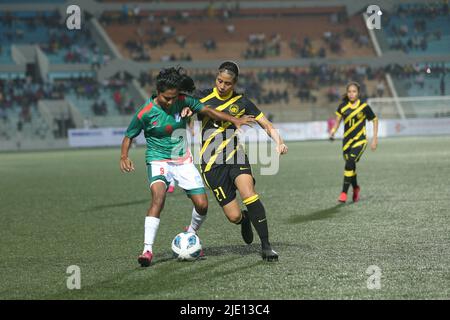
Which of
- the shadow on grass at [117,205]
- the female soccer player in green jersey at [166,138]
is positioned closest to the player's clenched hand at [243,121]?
the female soccer player in green jersey at [166,138]

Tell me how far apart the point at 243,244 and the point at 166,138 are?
1.82 meters

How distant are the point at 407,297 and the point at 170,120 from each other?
323 centimetres

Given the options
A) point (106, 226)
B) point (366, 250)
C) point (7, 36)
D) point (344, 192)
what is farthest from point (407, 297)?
point (7, 36)

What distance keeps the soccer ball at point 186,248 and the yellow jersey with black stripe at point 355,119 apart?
649 cm

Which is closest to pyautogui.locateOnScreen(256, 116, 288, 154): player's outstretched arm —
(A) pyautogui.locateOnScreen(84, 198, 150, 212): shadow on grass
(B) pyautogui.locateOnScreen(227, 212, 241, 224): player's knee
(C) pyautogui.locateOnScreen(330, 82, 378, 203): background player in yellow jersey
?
(B) pyautogui.locateOnScreen(227, 212, 241, 224): player's knee

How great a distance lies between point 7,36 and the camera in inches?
1994

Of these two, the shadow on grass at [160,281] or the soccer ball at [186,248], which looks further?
the soccer ball at [186,248]

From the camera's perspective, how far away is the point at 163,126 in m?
7.73

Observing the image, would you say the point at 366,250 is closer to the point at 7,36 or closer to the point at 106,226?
the point at 106,226

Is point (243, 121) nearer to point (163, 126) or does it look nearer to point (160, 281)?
point (163, 126)

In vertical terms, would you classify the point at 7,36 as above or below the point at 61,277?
above

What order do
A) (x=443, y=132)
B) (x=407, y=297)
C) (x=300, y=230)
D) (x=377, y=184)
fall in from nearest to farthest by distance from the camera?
(x=407, y=297) < (x=300, y=230) < (x=377, y=184) < (x=443, y=132)

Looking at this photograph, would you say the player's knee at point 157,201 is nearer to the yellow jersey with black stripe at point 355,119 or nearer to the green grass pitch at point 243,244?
the green grass pitch at point 243,244

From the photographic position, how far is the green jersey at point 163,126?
7664 millimetres
